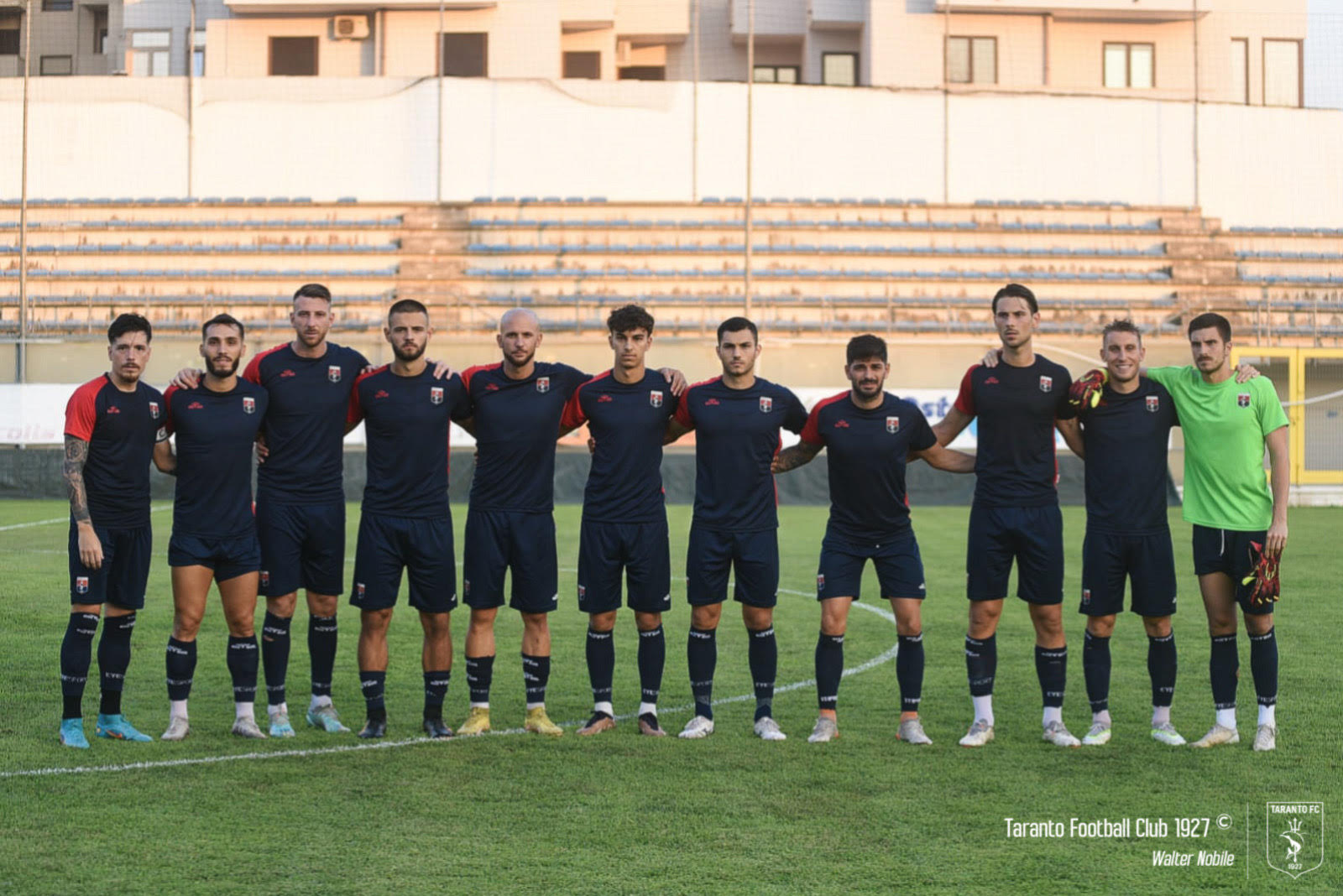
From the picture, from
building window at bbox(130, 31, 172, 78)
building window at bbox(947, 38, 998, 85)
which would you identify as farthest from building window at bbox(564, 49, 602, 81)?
building window at bbox(130, 31, 172, 78)

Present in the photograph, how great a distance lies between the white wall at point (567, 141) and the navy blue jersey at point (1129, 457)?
2837 cm

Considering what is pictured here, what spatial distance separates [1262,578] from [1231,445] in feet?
2.20

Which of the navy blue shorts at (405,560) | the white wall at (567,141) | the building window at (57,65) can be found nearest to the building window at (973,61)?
the white wall at (567,141)

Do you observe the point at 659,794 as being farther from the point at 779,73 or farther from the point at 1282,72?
the point at 1282,72

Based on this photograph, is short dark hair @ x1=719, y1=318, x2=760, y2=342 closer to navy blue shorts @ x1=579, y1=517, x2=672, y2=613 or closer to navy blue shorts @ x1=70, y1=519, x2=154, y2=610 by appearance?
navy blue shorts @ x1=579, y1=517, x2=672, y2=613

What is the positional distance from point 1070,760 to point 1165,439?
67.4 inches

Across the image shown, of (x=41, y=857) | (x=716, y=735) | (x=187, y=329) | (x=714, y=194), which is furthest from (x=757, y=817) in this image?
(x=714, y=194)

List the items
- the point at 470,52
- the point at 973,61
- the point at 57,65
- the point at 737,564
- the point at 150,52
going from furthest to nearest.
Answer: the point at 57,65 < the point at 150,52 < the point at 973,61 < the point at 470,52 < the point at 737,564

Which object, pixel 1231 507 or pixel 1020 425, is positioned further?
pixel 1020 425

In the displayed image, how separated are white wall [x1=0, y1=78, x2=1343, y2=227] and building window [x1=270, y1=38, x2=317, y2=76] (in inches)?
53.6

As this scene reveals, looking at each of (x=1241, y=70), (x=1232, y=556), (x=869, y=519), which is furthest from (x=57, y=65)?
(x=1232, y=556)

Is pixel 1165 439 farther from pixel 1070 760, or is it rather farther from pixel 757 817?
pixel 757 817

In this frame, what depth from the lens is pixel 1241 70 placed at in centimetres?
3725

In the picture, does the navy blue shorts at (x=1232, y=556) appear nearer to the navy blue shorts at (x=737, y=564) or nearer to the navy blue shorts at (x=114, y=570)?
the navy blue shorts at (x=737, y=564)
